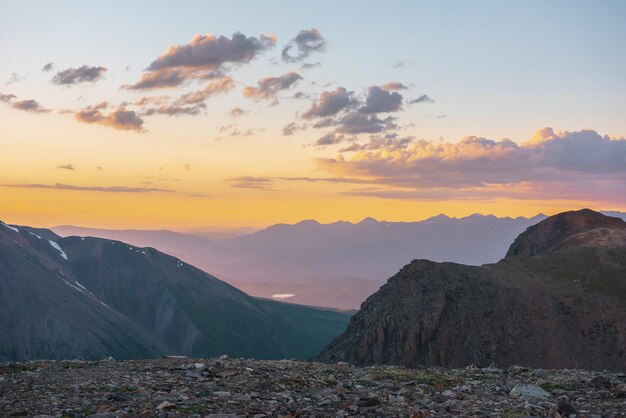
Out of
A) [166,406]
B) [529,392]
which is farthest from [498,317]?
[166,406]

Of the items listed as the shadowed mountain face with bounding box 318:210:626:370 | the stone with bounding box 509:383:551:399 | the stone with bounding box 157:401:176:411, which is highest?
the stone with bounding box 157:401:176:411

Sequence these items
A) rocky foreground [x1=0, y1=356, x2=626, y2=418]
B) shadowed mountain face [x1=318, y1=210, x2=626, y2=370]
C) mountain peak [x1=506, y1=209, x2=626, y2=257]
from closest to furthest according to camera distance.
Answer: rocky foreground [x1=0, y1=356, x2=626, y2=418] < shadowed mountain face [x1=318, y1=210, x2=626, y2=370] < mountain peak [x1=506, y1=209, x2=626, y2=257]

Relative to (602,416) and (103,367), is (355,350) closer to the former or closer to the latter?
(103,367)

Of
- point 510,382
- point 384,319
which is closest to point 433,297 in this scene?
point 384,319

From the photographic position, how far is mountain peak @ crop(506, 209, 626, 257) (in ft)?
385

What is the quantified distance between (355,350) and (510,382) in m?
64.4

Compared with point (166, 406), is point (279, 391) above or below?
below

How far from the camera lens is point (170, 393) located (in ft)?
70.8

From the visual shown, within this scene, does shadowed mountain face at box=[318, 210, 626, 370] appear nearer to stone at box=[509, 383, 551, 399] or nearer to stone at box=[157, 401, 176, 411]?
stone at box=[509, 383, 551, 399]

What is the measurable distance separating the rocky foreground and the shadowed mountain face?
5651 cm

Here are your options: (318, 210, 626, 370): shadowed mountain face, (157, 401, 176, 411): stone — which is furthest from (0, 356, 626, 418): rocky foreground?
(318, 210, 626, 370): shadowed mountain face

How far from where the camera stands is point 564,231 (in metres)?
130

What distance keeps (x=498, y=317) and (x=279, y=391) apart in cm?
6865

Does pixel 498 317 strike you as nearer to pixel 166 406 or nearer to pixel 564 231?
pixel 564 231
